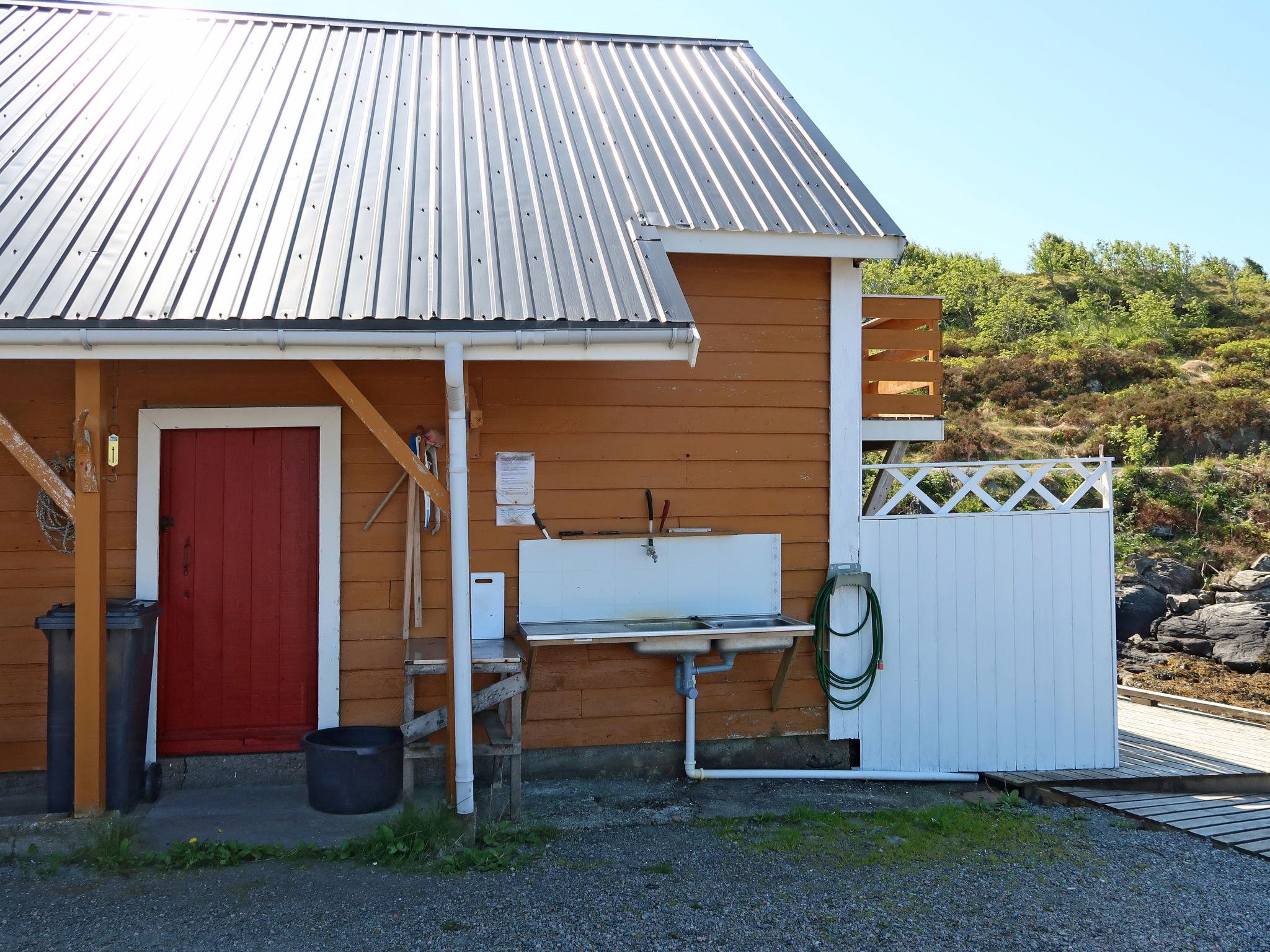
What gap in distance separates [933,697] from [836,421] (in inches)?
73.7

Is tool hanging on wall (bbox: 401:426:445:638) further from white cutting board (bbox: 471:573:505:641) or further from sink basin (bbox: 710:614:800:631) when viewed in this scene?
sink basin (bbox: 710:614:800:631)

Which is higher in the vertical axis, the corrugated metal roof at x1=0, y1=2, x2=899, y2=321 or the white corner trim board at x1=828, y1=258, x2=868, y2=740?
the corrugated metal roof at x1=0, y1=2, x2=899, y2=321

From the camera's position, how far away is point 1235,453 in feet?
73.5

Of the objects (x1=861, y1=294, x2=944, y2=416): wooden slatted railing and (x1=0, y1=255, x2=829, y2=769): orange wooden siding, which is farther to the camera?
(x1=861, y1=294, x2=944, y2=416): wooden slatted railing

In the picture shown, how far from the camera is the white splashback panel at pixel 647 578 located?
5977mm

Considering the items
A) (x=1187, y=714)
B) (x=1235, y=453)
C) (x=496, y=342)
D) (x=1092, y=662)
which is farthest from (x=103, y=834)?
(x=1235, y=453)

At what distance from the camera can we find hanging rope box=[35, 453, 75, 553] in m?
5.48

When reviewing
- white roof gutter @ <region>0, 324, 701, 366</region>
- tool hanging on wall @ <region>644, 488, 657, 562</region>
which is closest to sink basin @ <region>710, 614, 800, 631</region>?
tool hanging on wall @ <region>644, 488, 657, 562</region>

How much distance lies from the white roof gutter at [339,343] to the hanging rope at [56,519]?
4.12 ft

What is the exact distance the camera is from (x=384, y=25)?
835 centimetres

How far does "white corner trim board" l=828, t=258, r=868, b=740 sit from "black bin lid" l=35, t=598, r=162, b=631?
3.93m

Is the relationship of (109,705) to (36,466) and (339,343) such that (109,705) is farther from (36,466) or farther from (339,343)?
(339,343)

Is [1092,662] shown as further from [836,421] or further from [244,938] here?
[244,938]

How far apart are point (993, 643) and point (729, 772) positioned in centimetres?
191
